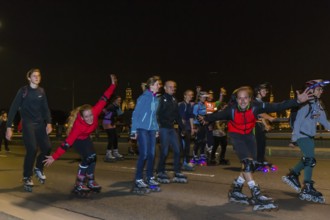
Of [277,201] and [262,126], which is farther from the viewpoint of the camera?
[262,126]

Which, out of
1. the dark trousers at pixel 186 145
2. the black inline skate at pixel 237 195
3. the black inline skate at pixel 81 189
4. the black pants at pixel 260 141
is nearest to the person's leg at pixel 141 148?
the black inline skate at pixel 81 189

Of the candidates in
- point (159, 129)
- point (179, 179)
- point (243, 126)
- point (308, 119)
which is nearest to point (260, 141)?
point (179, 179)

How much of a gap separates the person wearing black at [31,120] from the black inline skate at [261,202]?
12.1 feet

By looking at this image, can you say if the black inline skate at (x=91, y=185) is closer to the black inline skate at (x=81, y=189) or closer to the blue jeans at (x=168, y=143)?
the black inline skate at (x=81, y=189)

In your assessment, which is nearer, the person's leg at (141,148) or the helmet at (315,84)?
the helmet at (315,84)

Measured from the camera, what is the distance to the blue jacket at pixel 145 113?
7.79m

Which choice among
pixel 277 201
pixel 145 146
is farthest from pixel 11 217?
pixel 277 201

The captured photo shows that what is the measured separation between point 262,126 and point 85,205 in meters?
5.71

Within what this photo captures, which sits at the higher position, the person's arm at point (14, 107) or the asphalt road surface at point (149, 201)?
the person's arm at point (14, 107)

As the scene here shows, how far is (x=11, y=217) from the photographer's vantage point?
5.87m

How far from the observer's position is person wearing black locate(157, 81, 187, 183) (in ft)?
28.8

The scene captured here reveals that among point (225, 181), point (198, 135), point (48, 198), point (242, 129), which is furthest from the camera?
point (198, 135)

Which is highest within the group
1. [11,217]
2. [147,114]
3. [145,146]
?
[147,114]

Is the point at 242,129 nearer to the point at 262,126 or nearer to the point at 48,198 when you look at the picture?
the point at 48,198
